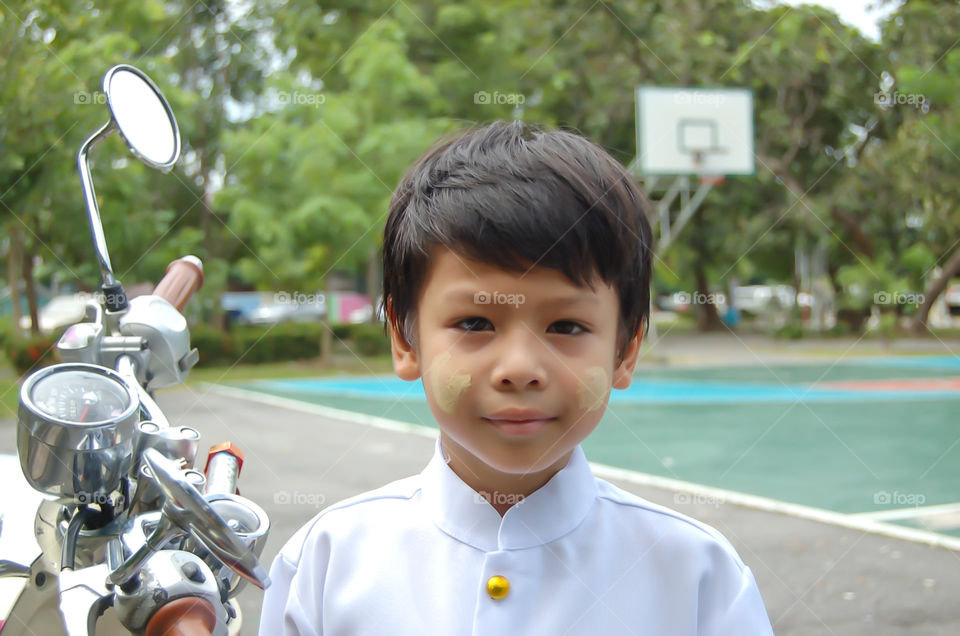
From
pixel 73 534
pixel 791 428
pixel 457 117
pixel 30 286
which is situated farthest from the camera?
pixel 457 117

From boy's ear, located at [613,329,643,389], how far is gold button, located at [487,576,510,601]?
29cm

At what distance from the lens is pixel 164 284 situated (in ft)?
4.61

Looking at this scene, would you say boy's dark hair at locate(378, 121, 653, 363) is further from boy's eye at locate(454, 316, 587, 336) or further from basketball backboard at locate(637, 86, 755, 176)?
basketball backboard at locate(637, 86, 755, 176)

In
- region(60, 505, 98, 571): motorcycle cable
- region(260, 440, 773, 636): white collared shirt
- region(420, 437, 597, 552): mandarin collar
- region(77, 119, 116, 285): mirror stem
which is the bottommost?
region(260, 440, 773, 636): white collared shirt

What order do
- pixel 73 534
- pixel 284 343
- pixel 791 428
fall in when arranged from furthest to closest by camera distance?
1. pixel 284 343
2. pixel 791 428
3. pixel 73 534

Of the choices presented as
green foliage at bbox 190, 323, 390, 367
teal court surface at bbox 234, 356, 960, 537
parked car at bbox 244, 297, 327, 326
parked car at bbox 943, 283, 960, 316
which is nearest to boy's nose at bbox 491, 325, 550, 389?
teal court surface at bbox 234, 356, 960, 537

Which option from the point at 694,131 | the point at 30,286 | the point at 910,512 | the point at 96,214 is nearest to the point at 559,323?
the point at 96,214

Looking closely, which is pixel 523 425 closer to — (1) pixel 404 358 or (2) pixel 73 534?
(1) pixel 404 358

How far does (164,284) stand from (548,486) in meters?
0.65

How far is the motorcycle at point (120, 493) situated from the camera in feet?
2.79

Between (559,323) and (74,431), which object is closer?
(74,431)

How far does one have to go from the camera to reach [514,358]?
41.4 inches

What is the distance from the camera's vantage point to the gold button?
1.15 metres

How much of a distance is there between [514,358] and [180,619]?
1.42ft
